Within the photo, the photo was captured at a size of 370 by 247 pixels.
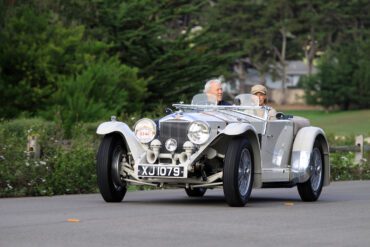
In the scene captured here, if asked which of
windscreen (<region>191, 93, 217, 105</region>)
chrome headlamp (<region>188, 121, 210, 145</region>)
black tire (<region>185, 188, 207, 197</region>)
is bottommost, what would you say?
black tire (<region>185, 188, 207, 197</region>)

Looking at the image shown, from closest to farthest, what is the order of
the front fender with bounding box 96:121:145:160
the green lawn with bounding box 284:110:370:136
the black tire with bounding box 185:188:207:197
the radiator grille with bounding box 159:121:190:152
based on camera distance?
the radiator grille with bounding box 159:121:190:152 → the front fender with bounding box 96:121:145:160 → the black tire with bounding box 185:188:207:197 → the green lawn with bounding box 284:110:370:136

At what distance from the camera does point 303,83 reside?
339 feet

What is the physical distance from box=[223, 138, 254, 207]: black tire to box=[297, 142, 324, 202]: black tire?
170 centimetres

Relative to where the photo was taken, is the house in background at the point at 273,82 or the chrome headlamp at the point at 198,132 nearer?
the chrome headlamp at the point at 198,132

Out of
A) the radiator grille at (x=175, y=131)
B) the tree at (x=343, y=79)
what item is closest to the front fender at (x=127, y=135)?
the radiator grille at (x=175, y=131)

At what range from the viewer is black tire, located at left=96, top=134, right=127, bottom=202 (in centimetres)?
1377

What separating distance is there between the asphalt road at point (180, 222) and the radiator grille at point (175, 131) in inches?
31.0

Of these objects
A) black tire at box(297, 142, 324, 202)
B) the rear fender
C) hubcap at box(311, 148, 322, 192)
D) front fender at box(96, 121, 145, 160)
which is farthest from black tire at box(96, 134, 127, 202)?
hubcap at box(311, 148, 322, 192)

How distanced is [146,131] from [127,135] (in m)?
0.29

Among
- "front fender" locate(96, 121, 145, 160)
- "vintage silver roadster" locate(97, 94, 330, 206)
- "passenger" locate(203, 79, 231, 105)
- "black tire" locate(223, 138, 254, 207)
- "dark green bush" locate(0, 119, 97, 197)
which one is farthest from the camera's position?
"dark green bush" locate(0, 119, 97, 197)

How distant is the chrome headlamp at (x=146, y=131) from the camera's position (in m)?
13.6

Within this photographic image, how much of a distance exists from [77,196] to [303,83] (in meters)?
88.3

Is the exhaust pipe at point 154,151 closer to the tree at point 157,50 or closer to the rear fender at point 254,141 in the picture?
the rear fender at point 254,141

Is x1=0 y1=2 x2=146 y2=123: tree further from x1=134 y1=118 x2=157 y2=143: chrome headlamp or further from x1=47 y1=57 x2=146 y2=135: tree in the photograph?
x1=134 y1=118 x2=157 y2=143: chrome headlamp
